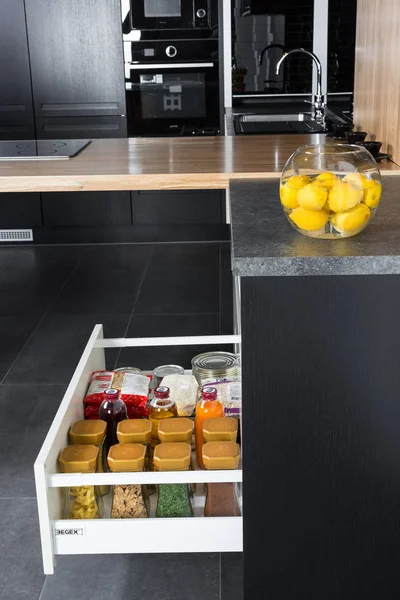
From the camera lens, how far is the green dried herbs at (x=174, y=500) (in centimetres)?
179

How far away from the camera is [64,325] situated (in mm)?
3867

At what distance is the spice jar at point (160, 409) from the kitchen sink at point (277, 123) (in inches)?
92.9

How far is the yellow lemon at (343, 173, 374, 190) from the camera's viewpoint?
155cm

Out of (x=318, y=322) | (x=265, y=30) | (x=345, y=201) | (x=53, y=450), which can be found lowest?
(x=53, y=450)

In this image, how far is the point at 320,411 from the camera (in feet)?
5.12

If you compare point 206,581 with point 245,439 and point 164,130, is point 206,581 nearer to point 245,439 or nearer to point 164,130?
point 245,439

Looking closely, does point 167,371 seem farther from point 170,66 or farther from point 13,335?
point 170,66

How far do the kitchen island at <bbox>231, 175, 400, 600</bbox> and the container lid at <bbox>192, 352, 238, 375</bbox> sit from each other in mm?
606

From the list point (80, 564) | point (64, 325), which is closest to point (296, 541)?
point (80, 564)

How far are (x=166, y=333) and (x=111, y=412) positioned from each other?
1.77m

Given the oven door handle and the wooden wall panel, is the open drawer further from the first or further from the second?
the oven door handle

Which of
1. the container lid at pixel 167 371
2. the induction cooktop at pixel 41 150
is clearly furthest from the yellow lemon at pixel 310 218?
the induction cooktop at pixel 41 150

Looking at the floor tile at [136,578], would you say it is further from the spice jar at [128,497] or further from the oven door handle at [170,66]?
the oven door handle at [170,66]

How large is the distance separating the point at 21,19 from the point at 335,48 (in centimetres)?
207
